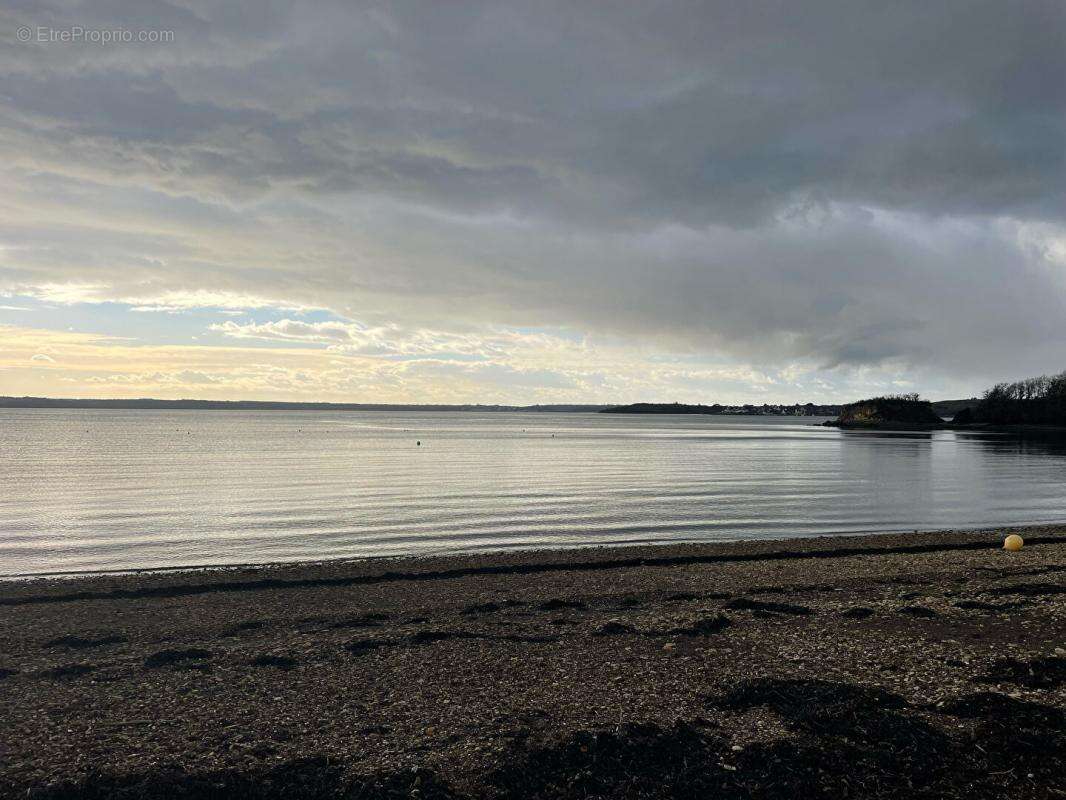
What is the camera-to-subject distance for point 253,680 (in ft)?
38.3

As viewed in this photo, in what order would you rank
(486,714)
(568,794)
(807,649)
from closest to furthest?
1. (568,794)
2. (486,714)
3. (807,649)

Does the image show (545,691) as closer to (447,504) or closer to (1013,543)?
(1013,543)

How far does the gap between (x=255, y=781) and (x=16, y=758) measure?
10.0ft

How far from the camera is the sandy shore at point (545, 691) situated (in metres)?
8.34

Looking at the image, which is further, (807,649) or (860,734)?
(807,649)

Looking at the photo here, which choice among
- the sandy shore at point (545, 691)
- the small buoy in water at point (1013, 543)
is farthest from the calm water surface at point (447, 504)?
the sandy shore at point (545, 691)

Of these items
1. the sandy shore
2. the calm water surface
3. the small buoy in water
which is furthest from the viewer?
the calm water surface

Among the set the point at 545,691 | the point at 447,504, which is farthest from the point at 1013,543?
the point at 447,504

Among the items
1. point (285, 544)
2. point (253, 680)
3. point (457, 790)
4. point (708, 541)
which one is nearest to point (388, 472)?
point (285, 544)

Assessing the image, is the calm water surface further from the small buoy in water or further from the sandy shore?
the sandy shore

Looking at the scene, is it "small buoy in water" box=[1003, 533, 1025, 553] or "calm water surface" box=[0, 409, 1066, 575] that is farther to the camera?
"calm water surface" box=[0, 409, 1066, 575]

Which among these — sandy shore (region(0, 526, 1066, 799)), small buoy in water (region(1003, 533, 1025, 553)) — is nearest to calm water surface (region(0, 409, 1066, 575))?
small buoy in water (region(1003, 533, 1025, 553))

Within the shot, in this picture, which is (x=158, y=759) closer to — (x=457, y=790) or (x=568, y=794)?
(x=457, y=790)

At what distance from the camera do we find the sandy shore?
27.4 ft
